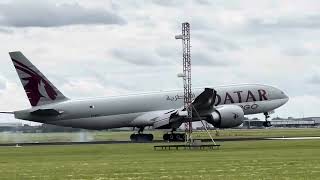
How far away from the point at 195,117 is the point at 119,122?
9.48 m

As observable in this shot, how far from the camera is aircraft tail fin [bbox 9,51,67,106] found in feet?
304

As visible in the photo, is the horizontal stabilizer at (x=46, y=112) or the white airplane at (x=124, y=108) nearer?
the horizontal stabilizer at (x=46, y=112)

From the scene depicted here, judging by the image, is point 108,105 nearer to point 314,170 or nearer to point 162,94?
point 162,94

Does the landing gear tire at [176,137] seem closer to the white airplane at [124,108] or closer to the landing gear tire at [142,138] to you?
the white airplane at [124,108]

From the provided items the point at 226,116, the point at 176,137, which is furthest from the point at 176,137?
the point at 226,116

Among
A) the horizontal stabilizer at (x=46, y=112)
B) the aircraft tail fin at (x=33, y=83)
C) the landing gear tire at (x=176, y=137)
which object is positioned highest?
the aircraft tail fin at (x=33, y=83)

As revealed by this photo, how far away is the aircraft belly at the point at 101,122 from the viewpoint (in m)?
94.2

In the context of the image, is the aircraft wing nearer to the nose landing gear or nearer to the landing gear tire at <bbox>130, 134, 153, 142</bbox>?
the nose landing gear

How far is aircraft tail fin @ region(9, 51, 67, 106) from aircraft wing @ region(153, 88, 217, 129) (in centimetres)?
1320

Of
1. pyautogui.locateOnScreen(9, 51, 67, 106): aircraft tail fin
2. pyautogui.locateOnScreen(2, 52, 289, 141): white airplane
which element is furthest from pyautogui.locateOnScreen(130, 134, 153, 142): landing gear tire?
pyautogui.locateOnScreen(9, 51, 67, 106): aircraft tail fin

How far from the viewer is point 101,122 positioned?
3730 inches

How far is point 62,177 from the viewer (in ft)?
123

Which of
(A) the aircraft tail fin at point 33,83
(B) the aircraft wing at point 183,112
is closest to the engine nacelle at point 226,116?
(B) the aircraft wing at point 183,112

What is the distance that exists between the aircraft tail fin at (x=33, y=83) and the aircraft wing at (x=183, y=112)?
1320cm
